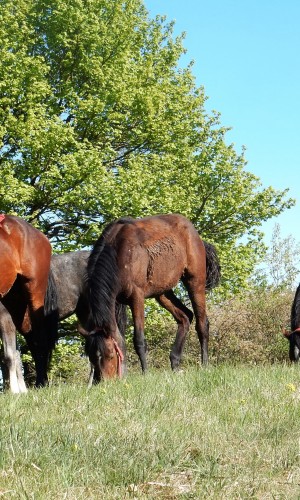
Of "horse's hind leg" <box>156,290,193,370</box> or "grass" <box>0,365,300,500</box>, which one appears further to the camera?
"horse's hind leg" <box>156,290,193,370</box>

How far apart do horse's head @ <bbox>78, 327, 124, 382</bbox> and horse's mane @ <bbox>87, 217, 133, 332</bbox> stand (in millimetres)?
176

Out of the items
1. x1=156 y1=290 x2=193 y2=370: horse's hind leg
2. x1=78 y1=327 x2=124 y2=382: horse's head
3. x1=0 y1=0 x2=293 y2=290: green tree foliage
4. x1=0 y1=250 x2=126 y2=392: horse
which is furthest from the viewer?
x1=0 y1=0 x2=293 y2=290: green tree foliage

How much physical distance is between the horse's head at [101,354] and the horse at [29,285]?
60.9 inches

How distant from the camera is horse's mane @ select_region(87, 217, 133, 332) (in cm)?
962

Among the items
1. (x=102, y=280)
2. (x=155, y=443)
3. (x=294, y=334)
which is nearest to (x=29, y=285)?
(x=102, y=280)

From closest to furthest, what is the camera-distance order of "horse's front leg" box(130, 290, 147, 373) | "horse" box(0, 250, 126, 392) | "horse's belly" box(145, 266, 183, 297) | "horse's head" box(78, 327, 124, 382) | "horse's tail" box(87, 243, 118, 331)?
1. "horse's head" box(78, 327, 124, 382)
2. "horse's tail" box(87, 243, 118, 331)
3. "horse's front leg" box(130, 290, 147, 373)
4. "horse's belly" box(145, 266, 183, 297)
5. "horse" box(0, 250, 126, 392)

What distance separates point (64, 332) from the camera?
23.5 metres

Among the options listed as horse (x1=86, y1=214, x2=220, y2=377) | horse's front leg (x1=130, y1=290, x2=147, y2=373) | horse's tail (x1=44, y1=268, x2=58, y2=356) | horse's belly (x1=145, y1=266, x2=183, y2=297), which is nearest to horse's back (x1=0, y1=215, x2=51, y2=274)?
horse's tail (x1=44, y1=268, x2=58, y2=356)

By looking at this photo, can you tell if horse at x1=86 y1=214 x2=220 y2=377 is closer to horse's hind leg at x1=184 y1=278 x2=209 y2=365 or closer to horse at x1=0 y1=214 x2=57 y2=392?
horse's hind leg at x1=184 y1=278 x2=209 y2=365

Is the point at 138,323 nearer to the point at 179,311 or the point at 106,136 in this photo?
the point at 179,311

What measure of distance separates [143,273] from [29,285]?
1.74 metres

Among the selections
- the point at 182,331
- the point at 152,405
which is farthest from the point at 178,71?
the point at 152,405

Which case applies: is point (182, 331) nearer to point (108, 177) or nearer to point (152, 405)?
point (152, 405)

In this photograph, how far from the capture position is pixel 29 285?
10.9 m
